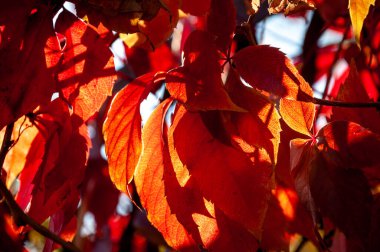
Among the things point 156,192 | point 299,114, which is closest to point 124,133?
point 156,192

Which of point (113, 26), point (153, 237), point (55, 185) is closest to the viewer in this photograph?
point (113, 26)

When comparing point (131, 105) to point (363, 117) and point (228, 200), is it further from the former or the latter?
point (363, 117)

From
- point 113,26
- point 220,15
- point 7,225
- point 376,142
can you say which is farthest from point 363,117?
point 7,225

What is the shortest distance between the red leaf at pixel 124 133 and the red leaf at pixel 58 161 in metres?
0.05

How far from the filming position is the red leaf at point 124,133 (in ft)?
2.18

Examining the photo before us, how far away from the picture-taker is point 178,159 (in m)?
0.64

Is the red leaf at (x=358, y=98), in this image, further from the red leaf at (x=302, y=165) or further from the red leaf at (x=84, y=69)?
the red leaf at (x=84, y=69)

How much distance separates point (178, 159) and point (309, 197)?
134 millimetres

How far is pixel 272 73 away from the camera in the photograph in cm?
62

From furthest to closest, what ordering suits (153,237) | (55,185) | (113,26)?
(153,237)
(55,185)
(113,26)

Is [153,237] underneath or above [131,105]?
underneath

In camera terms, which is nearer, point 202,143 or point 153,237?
point 202,143

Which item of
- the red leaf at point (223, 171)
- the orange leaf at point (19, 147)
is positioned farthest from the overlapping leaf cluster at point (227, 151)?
→ the orange leaf at point (19, 147)

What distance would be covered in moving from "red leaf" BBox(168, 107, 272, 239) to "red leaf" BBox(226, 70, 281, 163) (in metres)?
0.01
